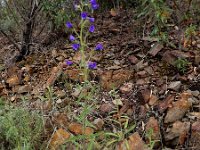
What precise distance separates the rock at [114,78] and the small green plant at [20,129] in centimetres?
70

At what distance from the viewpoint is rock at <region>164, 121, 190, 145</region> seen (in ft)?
9.20

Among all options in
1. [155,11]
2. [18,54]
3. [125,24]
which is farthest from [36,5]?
[155,11]

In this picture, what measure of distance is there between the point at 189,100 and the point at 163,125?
0.29m

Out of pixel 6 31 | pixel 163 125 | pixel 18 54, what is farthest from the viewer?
pixel 6 31

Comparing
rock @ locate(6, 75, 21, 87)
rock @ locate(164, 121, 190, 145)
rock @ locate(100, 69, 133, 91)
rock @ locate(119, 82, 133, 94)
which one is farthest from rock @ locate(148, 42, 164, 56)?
rock @ locate(6, 75, 21, 87)

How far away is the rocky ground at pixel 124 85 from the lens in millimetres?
2938

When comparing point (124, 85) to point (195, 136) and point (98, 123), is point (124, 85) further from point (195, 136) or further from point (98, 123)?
point (195, 136)

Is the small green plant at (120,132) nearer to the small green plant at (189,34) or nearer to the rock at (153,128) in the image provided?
the rock at (153,128)

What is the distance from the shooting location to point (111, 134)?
275 cm

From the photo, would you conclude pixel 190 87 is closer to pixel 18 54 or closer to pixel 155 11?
pixel 155 11

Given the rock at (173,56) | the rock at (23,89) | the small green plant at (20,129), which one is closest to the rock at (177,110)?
the rock at (173,56)

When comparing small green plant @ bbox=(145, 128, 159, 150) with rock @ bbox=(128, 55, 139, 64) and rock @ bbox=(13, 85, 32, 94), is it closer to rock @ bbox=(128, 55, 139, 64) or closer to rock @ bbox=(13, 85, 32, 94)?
rock @ bbox=(128, 55, 139, 64)

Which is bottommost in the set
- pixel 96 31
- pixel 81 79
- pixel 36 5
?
pixel 81 79

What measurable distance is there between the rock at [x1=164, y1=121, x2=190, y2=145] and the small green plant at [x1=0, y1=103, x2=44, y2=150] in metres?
0.94
